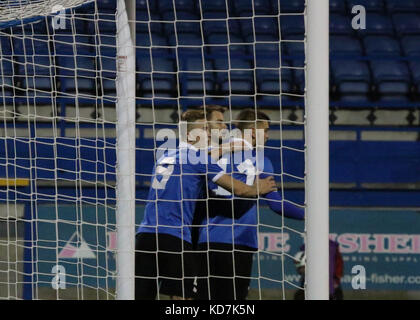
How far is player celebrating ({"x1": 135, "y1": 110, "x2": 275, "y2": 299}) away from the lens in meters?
3.30

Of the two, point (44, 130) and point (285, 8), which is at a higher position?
point (285, 8)

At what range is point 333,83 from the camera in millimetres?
5938

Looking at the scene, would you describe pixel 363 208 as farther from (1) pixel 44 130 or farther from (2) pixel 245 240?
(1) pixel 44 130

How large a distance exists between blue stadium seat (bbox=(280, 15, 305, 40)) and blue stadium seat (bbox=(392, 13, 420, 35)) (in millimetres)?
780

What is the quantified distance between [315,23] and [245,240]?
4.31 ft

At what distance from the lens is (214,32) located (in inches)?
250

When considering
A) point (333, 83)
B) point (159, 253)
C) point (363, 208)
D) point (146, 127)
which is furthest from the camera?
point (333, 83)

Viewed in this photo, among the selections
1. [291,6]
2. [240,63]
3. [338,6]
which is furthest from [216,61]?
[338,6]

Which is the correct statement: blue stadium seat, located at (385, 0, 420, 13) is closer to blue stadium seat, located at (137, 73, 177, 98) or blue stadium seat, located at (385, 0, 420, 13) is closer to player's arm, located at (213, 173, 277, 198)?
blue stadium seat, located at (137, 73, 177, 98)

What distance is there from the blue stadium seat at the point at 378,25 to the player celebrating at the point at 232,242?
129 inches

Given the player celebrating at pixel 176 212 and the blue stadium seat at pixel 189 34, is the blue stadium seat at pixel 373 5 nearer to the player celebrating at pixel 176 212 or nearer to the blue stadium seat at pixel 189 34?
the blue stadium seat at pixel 189 34

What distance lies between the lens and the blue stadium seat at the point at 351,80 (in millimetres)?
Answer: 5977

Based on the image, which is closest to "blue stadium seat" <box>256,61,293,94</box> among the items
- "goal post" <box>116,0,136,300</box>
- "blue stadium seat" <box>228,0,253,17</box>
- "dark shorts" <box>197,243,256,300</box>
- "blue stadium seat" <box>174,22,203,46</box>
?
"blue stadium seat" <box>174,22,203,46</box>

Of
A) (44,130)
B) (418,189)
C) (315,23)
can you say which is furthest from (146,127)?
(315,23)
